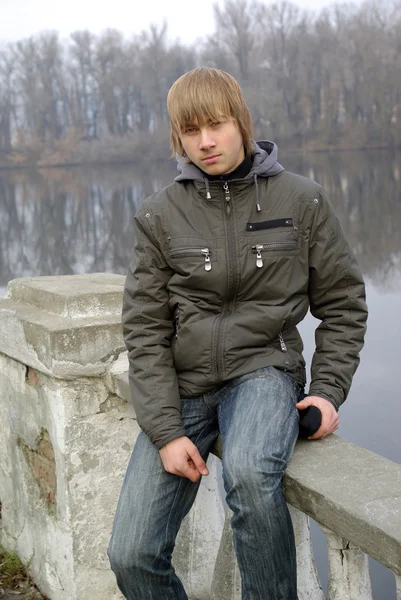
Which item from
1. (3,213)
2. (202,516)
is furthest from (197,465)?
(3,213)

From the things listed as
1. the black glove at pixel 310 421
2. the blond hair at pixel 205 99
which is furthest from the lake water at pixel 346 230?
the blond hair at pixel 205 99

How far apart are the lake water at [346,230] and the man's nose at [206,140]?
883 mm

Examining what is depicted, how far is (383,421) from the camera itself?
21.2 feet

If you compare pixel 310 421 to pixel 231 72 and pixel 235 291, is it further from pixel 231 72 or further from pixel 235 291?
pixel 231 72

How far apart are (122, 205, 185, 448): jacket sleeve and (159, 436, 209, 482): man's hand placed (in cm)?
5

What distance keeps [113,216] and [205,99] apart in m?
23.8

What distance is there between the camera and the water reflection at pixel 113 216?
16359 mm

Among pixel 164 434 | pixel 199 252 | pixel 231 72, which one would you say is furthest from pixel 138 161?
pixel 164 434

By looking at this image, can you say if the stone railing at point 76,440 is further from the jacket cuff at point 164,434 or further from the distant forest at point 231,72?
the distant forest at point 231,72

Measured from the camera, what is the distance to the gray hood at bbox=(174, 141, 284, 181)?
2.02 meters

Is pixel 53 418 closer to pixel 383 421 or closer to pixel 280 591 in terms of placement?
pixel 280 591

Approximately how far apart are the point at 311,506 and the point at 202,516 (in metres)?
0.84

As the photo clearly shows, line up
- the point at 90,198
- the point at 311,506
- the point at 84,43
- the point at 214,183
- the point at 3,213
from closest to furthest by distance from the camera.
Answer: the point at 311,506 → the point at 214,183 → the point at 3,213 → the point at 90,198 → the point at 84,43

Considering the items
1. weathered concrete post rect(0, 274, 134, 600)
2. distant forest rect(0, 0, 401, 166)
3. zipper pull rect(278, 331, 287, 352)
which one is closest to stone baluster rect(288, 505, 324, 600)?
zipper pull rect(278, 331, 287, 352)
